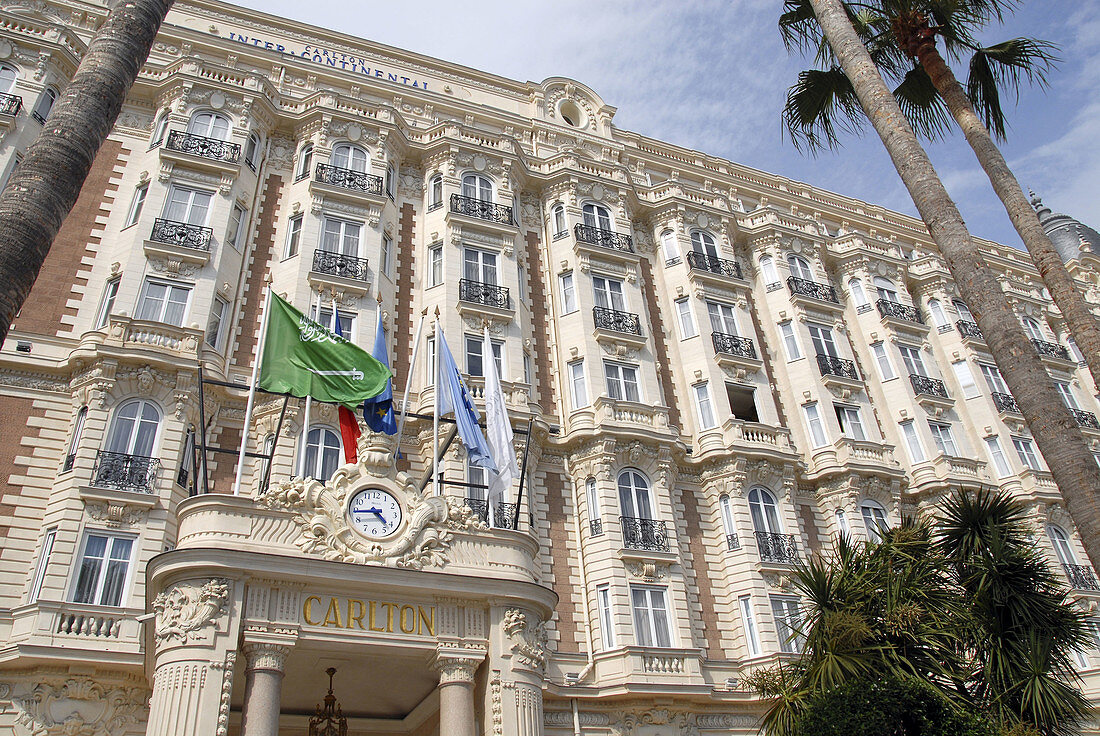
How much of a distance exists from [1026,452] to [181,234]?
34586mm

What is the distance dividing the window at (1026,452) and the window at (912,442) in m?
5.03

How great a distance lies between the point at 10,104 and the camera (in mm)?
26516

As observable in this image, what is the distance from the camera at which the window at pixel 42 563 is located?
755 inches

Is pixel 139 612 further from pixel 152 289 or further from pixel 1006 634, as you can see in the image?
pixel 1006 634

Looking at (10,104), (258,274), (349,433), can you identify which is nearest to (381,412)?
(349,433)

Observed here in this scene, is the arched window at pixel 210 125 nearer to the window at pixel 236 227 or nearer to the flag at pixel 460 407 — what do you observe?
the window at pixel 236 227

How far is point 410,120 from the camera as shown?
1419 inches

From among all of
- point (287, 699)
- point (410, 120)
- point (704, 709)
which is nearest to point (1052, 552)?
point (704, 709)

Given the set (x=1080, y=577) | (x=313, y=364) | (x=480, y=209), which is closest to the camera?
(x=313, y=364)

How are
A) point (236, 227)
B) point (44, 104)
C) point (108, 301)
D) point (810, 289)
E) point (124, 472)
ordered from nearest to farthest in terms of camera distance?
point (124, 472)
point (108, 301)
point (44, 104)
point (236, 227)
point (810, 289)

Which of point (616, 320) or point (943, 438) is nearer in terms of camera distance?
point (616, 320)

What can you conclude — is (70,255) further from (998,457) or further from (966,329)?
(966,329)

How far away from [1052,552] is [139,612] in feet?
104

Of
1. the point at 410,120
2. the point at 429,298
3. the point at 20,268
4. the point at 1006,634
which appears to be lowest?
the point at 1006,634
